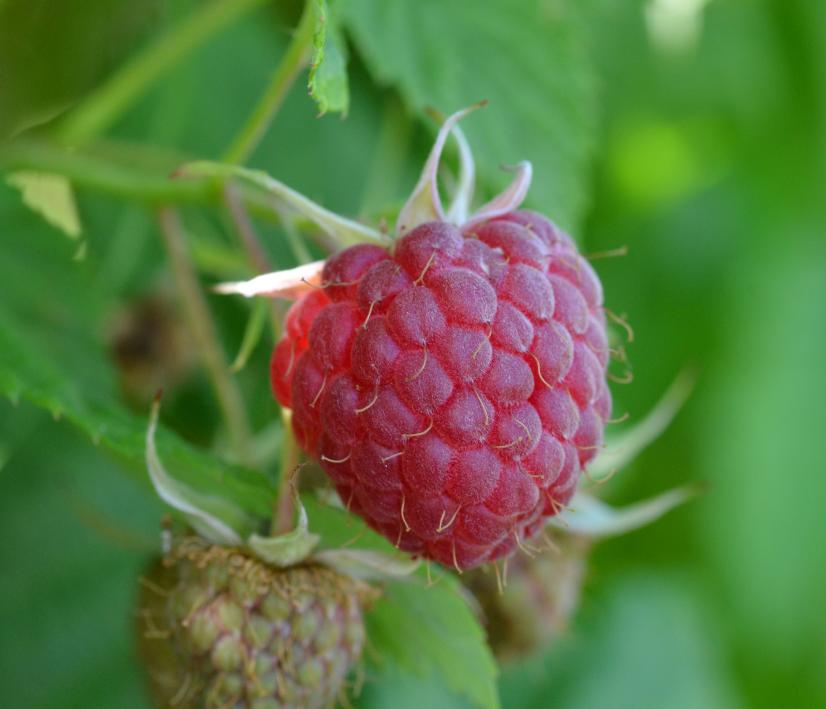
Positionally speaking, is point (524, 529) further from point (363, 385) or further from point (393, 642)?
point (393, 642)

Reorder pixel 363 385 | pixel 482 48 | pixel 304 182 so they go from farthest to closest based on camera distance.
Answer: pixel 304 182, pixel 482 48, pixel 363 385

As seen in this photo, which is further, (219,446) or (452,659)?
(219,446)

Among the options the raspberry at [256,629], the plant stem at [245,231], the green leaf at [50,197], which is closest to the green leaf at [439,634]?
the raspberry at [256,629]

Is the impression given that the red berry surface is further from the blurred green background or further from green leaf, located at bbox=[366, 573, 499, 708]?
the blurred green background

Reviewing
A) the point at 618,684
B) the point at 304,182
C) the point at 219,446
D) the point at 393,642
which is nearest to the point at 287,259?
the point at 304,182

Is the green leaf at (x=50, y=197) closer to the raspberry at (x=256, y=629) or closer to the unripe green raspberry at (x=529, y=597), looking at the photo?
the raspberry at (x=256, y=629)

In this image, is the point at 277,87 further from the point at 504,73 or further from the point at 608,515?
the point at 608,515
